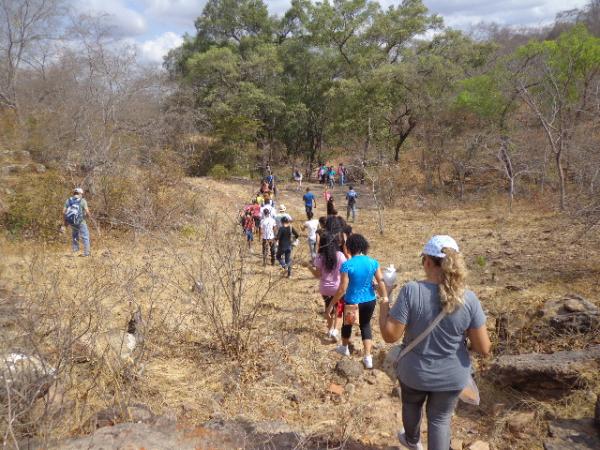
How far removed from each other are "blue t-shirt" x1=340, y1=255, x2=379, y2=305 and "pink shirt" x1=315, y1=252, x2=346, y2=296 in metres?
0.64

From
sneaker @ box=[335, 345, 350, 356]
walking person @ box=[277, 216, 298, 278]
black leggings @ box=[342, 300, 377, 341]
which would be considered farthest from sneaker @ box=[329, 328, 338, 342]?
walking person @ box=[277, 216, 298, 278]

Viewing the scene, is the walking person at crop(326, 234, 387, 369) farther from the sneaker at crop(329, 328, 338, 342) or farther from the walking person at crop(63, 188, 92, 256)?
the walking person at crop(63, 188, 92, 256)

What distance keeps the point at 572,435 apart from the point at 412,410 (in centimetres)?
129

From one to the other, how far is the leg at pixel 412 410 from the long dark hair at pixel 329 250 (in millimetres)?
2319

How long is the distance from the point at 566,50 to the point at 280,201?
1239cm

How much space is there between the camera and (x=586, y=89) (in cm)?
1688

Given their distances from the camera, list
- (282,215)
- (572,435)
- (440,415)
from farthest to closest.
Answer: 1. (282,215)
2. (572,435)
3. (440,415)

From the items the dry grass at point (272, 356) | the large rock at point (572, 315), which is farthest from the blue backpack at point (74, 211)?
the large rock at point (572, 315)

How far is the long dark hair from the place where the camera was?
16.4 ft

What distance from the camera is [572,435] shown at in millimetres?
3150

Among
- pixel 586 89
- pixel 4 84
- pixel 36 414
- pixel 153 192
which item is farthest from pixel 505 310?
pixel 4 84

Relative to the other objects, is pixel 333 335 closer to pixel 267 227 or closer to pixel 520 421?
pixel 520 421

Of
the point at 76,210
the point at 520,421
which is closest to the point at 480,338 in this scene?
the point at 520,421

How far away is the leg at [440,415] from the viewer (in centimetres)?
255
